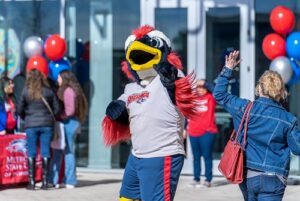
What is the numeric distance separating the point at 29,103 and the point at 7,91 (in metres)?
0.75

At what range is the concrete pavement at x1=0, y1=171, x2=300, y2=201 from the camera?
9.98 meters

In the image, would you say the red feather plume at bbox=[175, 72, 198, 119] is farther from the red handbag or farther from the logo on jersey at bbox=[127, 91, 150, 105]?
the red handbag

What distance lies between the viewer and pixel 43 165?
10500 mm

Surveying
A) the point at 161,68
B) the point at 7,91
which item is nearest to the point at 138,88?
the point at 161,68

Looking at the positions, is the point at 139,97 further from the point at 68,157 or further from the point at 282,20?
the point at 282,20

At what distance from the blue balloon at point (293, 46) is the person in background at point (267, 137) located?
480cm

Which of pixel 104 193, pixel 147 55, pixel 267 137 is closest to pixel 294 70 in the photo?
pixel 104 193

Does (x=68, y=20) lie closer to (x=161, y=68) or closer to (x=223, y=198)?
(x=223, y=198)

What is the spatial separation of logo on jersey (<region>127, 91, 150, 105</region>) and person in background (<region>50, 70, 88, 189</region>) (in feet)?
15.0

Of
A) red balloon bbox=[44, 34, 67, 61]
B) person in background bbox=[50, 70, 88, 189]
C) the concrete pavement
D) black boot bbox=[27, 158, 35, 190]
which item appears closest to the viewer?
the concrete pavement

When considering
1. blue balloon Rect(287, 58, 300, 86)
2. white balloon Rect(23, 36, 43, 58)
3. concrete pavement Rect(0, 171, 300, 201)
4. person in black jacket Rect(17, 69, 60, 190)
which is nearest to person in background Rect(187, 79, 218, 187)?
concrete pavement Rect(0, 171, 300, 201)

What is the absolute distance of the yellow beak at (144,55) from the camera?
6078 mm

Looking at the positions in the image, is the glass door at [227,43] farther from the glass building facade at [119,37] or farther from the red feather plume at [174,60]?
the red feather plume at [174,60]

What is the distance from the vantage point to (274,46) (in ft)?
36.7
